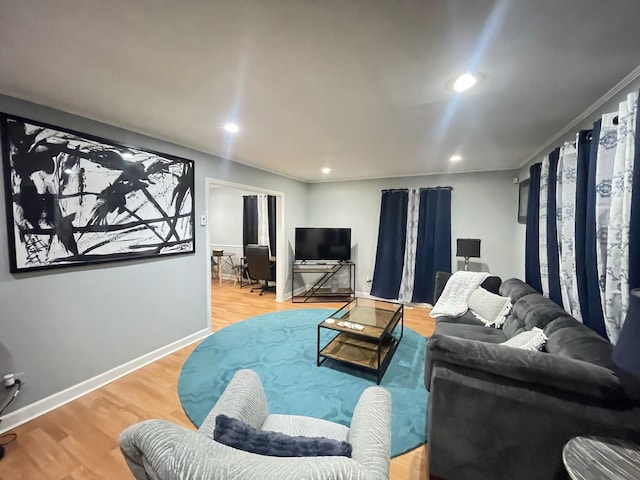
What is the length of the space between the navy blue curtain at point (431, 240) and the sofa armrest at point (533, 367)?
3.18 m

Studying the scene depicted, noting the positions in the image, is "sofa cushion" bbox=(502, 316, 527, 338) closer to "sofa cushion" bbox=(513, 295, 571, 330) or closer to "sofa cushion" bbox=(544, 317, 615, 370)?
"sofa cushion" bbox=(513, 295, 571, 330)

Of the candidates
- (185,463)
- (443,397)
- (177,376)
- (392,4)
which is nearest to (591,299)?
(443,397)

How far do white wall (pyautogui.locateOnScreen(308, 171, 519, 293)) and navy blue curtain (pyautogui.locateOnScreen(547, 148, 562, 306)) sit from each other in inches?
68.6

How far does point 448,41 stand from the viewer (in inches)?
46.6

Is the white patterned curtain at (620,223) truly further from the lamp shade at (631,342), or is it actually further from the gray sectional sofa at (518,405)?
the lamp shade at (631,342)

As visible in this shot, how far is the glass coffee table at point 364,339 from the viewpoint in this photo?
2.45 meters

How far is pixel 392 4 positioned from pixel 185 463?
Answer: 1588 mm

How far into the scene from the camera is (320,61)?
1.35 metres

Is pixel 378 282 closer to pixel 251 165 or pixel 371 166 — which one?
pixel 371 166

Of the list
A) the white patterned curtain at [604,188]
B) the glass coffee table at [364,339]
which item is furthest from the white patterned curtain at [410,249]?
the white patterned curtain at [604,188]

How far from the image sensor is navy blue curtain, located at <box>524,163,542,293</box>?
270 cm

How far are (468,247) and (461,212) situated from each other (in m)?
0.68

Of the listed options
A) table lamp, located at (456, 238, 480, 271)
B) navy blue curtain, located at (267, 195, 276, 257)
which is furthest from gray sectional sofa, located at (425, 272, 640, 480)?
navy blue curtain, located at (267, 195, 276, 257)

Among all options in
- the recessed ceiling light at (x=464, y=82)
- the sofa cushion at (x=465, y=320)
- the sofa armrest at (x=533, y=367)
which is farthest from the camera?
the sofa cushion at (x=465, y=320)
